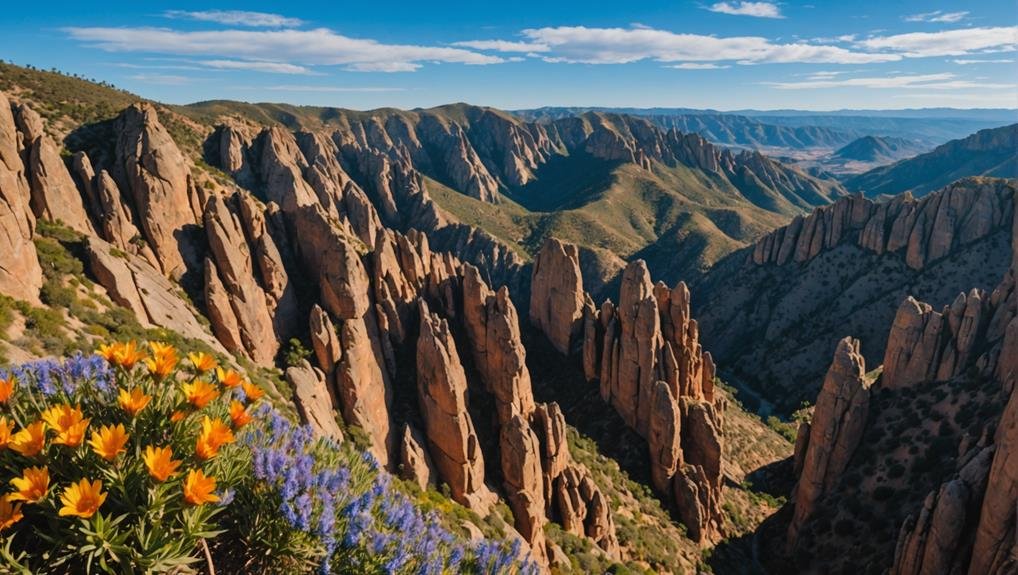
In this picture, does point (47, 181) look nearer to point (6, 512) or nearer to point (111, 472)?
point (111, 472)

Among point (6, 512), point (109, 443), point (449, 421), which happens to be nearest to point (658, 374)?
point (449, 421)

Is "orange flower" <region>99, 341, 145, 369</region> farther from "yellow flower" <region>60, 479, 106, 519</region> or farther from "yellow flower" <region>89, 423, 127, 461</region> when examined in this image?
"yellow flower" <region>60, 479, 106, 519</region>

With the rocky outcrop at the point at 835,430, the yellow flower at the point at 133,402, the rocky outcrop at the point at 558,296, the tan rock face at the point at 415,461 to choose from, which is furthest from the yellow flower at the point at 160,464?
the rocky outcrop at the point at 558,296

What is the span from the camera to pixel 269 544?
22.0 ft

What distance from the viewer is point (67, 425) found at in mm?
5379

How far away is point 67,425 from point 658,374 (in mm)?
47856

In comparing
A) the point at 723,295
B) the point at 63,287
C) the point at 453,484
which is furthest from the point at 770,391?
the point at 63,287

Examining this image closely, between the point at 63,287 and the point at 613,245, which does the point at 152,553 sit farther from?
the point at 613,245

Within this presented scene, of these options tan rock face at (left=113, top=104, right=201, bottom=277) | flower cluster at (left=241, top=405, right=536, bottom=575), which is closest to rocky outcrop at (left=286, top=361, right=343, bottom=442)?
tan rock face at (left=113, top=104, right=201, bottom=277)

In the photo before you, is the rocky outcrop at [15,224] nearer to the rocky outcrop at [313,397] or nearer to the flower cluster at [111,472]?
the rocky outcrop at [313,397]

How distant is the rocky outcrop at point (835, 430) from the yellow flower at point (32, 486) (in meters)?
49.2

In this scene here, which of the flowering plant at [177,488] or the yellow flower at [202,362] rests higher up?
the yellow flower at [202,362]

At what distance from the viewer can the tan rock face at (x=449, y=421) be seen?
3416 centimetres

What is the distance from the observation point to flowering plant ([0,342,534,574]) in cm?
509
